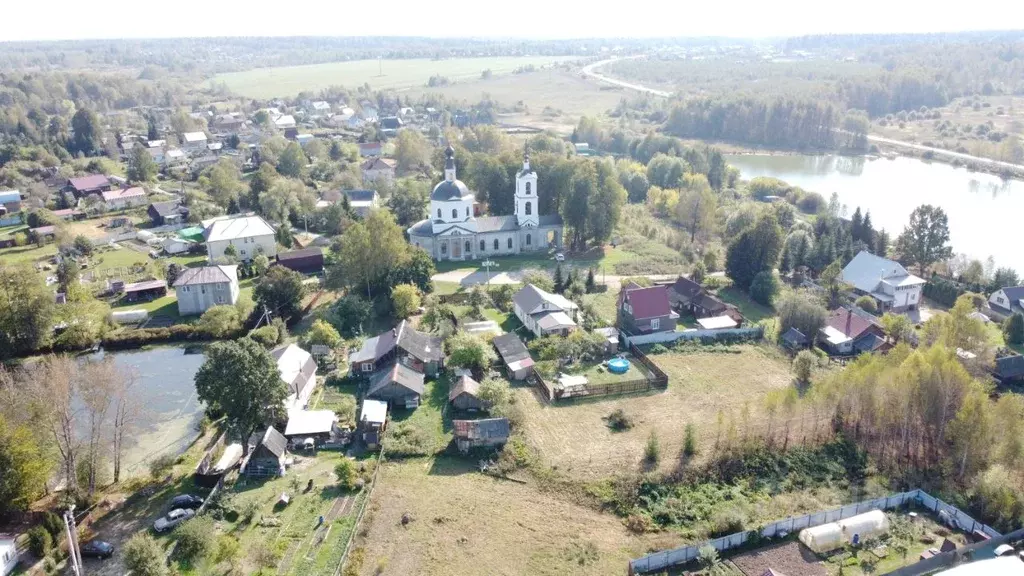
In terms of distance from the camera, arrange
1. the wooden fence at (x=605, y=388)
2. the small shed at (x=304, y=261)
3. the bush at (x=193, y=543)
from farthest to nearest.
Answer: the small shed at (x=304, y=261), the wooden fence at (x=605, y=388), the bush at (x=193, y=543)

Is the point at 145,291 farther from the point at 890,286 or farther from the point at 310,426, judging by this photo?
the point at 890,286

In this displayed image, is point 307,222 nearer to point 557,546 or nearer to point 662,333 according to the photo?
point 662,333

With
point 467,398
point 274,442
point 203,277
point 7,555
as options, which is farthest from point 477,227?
point 7,555

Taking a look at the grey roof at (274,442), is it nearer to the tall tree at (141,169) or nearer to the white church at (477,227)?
the white church at (477,227)

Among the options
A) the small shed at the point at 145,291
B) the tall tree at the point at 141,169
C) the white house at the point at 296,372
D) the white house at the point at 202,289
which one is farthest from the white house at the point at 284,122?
the white house at the point at 296,372

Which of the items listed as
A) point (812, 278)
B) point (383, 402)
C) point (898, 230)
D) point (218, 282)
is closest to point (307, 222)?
point (218, 282)

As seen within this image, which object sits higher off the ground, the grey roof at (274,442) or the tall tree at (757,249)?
the tall tree at (757,249)

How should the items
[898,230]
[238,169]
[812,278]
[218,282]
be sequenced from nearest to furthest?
[218,282] → [812,278] → [898,230] → [238,169]

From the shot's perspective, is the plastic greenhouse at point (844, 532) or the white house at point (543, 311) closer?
the plastic greenhouse at point (844, 532)
